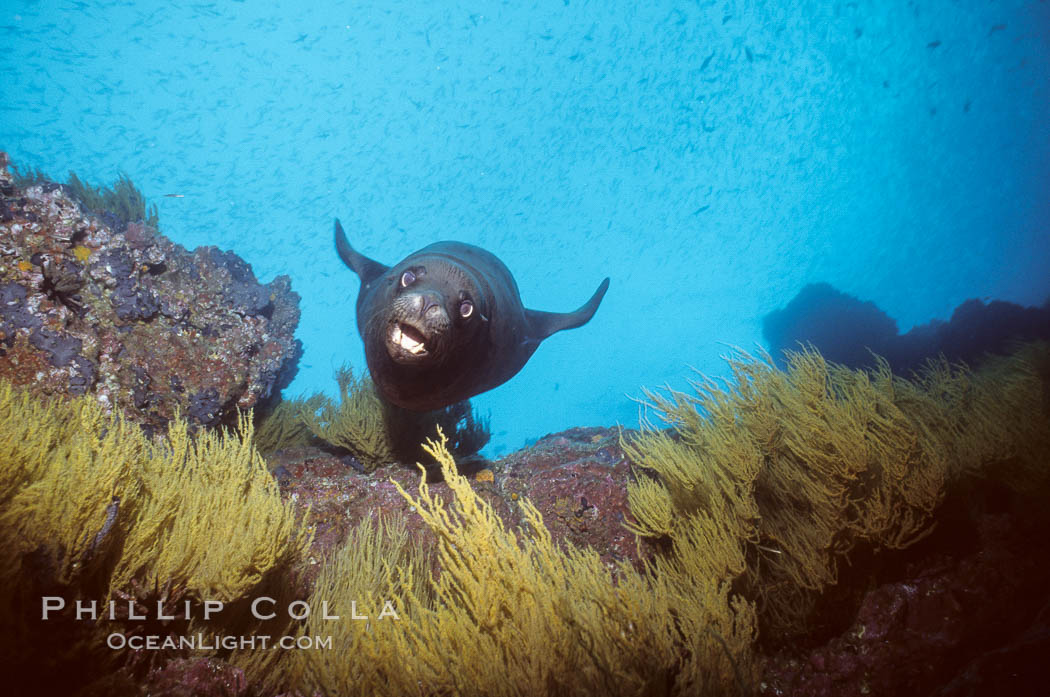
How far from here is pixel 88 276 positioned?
472 centimetres

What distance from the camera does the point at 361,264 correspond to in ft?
20.9

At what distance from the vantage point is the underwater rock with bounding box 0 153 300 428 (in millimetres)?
3996

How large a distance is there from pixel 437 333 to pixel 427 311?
0.59 feet

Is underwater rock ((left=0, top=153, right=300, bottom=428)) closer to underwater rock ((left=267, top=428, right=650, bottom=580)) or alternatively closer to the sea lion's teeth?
underwater rock ((left=267, top=428, right=650, bottom=580))

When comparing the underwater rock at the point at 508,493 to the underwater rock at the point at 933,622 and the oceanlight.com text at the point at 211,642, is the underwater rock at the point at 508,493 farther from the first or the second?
the underwater rock at the point at 933,622

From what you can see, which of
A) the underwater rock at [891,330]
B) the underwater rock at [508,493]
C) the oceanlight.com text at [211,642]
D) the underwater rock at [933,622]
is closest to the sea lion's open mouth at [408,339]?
the oceanlight.com text at [211,642]

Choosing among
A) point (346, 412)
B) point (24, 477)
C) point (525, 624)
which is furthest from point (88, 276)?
point (525, 624)

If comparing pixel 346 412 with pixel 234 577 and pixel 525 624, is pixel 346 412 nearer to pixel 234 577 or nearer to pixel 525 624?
pixel 234 577

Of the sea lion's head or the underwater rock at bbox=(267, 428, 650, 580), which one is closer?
the sea lion's head

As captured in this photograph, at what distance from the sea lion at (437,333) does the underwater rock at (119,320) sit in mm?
2801

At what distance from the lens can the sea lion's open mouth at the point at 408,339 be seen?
278cm

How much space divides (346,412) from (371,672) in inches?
144

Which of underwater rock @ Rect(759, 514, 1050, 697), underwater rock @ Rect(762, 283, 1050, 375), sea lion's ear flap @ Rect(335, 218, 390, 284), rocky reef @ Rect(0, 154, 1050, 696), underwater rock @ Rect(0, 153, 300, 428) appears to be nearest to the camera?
A: rocky reef @ Rect(0, 154, 1050, 696)

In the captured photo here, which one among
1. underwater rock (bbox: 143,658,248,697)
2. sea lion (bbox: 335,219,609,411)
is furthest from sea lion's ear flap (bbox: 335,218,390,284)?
underwater rock (bbox: 143,658,248,697)
